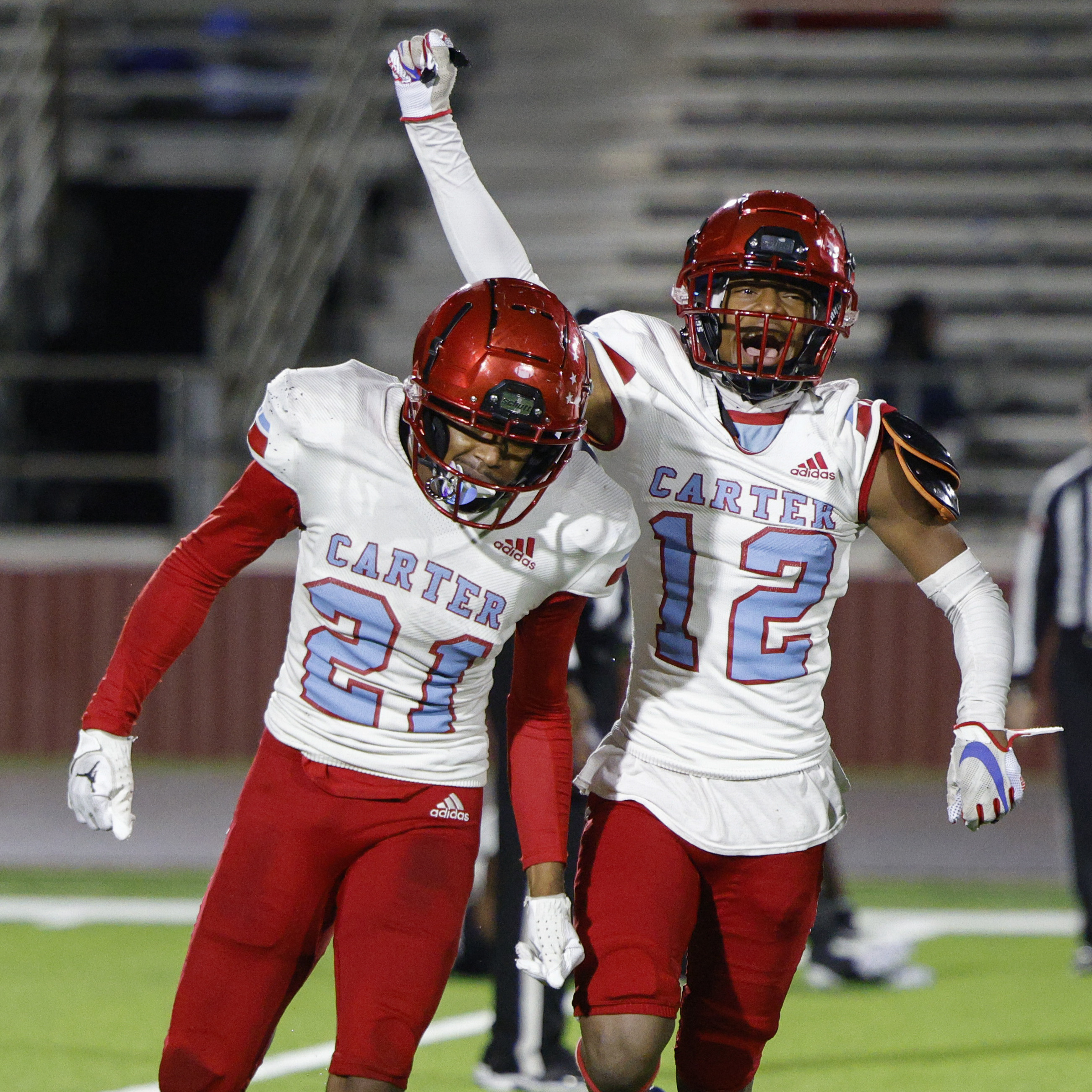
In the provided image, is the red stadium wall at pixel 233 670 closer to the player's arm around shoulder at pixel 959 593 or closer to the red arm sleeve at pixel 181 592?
the player's arm around shoulder at pixel 959 593

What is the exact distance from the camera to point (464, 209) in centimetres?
371

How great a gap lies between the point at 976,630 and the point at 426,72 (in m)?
1.54

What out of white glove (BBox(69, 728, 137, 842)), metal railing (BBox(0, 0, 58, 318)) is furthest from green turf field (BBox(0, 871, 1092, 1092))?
metal railing (BBox(0, 0, 58, 318))

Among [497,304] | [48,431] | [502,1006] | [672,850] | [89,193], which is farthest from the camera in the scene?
[89,193]

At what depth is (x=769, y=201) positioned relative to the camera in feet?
11.3

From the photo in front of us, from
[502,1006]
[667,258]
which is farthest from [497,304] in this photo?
[667,258]

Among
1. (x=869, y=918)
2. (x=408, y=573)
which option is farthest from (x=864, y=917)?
(x=408, y=573)

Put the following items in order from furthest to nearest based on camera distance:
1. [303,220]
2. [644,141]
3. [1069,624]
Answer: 1. [644,141]
2. [303,220]
3. [1069,624]

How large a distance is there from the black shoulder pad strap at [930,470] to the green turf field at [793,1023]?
78.7 inches

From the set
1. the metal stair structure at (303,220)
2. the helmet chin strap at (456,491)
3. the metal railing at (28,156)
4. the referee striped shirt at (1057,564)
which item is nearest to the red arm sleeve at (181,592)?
the helmet chin strap at (456,491)

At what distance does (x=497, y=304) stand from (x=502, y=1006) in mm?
2140

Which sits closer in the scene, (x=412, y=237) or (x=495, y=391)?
(x=495, y=391)

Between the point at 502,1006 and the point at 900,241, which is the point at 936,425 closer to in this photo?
the point at 900,241

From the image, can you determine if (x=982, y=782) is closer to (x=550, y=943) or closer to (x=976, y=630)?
(x=976, y=630)
